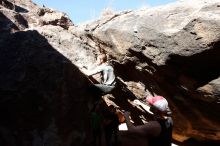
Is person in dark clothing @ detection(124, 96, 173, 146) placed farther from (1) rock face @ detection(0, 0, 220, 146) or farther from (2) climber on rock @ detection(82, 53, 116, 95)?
(2) climber on rock @ detection(82, 53, 116, 95)

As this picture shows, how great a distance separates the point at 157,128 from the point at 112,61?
10.3ft

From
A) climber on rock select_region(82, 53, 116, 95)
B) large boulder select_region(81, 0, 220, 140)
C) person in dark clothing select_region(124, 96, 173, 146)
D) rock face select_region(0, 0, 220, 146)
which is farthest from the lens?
climber on rock select_region(82, 53, 116, 95)

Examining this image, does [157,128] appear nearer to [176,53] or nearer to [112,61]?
[176,53]

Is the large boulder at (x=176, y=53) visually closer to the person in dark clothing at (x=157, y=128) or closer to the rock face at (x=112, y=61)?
the rock face at (x=112, y=61)

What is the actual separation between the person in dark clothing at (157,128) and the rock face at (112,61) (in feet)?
3.35

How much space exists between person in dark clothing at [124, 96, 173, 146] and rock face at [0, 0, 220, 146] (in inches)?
40.2

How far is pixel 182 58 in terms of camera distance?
5133 millimetres

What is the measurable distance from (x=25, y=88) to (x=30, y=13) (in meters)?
3.38

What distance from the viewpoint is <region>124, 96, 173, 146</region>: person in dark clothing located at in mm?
3316

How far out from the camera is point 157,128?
3.31 m

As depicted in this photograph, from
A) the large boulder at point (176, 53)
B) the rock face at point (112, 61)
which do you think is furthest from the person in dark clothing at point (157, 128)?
the large boulder at point (176, 53)

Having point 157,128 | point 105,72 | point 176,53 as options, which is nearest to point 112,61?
point 105,72

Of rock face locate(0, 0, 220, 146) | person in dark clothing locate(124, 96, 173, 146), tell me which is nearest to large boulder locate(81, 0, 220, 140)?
rock face locate(0, 0, 220, 146)

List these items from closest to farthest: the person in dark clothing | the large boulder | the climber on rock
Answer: the person in dark clothing < the large boulder < the climber on rock
